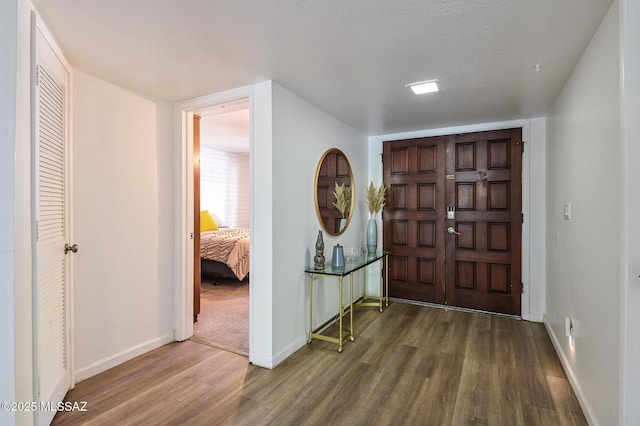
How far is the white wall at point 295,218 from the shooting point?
2553 mm

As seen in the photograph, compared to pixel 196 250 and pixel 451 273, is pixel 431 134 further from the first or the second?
pixel 196 250

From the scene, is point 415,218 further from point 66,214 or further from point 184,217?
point 66,214

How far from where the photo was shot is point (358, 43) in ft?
6.23

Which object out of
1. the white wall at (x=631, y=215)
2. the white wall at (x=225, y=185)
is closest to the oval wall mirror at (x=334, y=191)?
the white wall at (x=631, y=215)

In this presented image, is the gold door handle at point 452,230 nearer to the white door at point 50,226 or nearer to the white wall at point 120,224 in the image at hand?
the white wall at point 120,224

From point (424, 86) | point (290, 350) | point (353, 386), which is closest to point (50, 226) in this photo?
point (290, 350)

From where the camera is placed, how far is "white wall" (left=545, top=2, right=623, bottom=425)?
1.50 metres

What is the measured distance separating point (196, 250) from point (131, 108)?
1456mm

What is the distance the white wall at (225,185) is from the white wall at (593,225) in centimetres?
579

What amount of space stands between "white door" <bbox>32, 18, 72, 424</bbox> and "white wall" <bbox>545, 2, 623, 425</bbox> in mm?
2795

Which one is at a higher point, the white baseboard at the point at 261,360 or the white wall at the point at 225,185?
the white wall at the point at 225,185

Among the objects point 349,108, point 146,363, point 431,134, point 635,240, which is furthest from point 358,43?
point 146,363

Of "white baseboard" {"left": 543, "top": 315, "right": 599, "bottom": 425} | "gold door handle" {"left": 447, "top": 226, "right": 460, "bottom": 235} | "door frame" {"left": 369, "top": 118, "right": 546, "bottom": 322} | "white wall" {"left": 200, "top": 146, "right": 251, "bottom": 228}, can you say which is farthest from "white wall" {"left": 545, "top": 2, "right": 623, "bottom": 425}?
"white wall" {"left": 200, "top": 146, "right": 251, "bottom": 228}

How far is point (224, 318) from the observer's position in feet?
11.6
